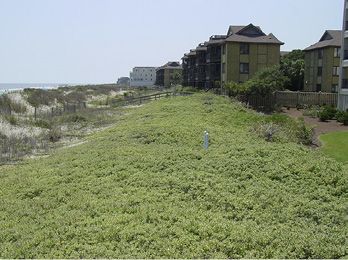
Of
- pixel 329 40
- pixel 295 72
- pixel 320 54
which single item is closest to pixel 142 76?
pixel 295 72

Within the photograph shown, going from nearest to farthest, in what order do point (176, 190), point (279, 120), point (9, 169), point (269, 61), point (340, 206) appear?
point (340, 206)
point (176, 190)
point (9, 169)
point (279, 120)
point (269, 61)

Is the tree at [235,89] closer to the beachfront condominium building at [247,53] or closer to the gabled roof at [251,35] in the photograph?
the beachfront condominium building at [247,53]

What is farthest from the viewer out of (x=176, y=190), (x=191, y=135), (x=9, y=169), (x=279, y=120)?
(x=279, y=120)

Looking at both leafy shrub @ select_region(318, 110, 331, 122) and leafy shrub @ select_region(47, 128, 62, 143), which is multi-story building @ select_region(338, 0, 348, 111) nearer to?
leafy shrub @ select_region(318, 110, 331, 122)

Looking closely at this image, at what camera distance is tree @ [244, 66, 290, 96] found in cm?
3462

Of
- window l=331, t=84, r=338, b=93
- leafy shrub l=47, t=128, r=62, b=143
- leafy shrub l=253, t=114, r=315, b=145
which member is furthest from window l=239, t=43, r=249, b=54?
leafy shrub l=47, t=128, r=62, b=143

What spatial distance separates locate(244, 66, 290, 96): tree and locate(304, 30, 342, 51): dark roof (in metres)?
Result: 13.0

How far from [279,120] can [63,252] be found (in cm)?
1505

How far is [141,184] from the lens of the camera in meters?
9.36

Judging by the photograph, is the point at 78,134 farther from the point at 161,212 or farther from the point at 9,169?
the point at 161,212

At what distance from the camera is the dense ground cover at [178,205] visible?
19.6ft

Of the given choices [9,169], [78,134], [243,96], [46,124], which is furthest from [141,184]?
[243,96]

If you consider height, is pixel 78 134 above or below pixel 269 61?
below

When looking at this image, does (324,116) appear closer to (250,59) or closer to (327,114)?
(327,114)
